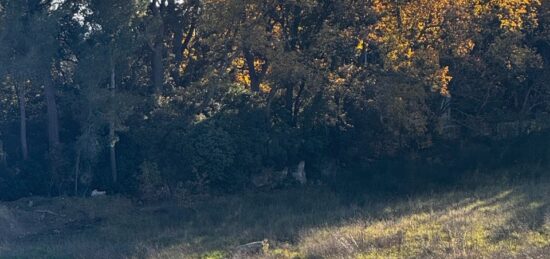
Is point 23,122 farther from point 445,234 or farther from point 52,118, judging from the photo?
point 445,234

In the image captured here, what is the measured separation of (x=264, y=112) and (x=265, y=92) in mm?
1983

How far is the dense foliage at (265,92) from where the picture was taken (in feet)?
89.1

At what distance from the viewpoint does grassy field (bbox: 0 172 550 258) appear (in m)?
16.0

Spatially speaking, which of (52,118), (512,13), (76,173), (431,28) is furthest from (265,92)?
(512,13)

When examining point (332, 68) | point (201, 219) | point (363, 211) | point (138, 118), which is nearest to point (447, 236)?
point (363, 211)

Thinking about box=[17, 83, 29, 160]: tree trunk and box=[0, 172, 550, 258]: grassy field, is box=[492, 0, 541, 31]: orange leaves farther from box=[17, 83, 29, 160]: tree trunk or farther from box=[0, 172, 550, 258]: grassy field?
box=[17, 83, 29, 160]: tree trunk

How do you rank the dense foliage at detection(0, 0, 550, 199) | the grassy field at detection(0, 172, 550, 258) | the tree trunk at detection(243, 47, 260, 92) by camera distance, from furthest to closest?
the tree trunk at detection(243, 47, 260, 92) → the dense foliage at detection(0, 0, 550, 199) → the grassy field at detection(0, 172, 550, 258)

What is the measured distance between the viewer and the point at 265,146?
2884cm

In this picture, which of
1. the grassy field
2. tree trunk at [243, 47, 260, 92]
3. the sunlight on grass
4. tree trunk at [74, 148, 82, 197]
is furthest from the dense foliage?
the sunlight on grass

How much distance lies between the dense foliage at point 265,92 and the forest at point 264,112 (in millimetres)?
65

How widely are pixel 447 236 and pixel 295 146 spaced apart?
516 inches

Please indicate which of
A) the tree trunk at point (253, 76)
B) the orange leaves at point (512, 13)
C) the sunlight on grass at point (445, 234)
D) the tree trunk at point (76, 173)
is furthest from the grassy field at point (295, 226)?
the orange leaves at point (512, 13)

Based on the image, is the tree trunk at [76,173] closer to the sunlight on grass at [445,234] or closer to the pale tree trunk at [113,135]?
the pale tree trunk at [113,135]

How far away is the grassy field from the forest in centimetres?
17
